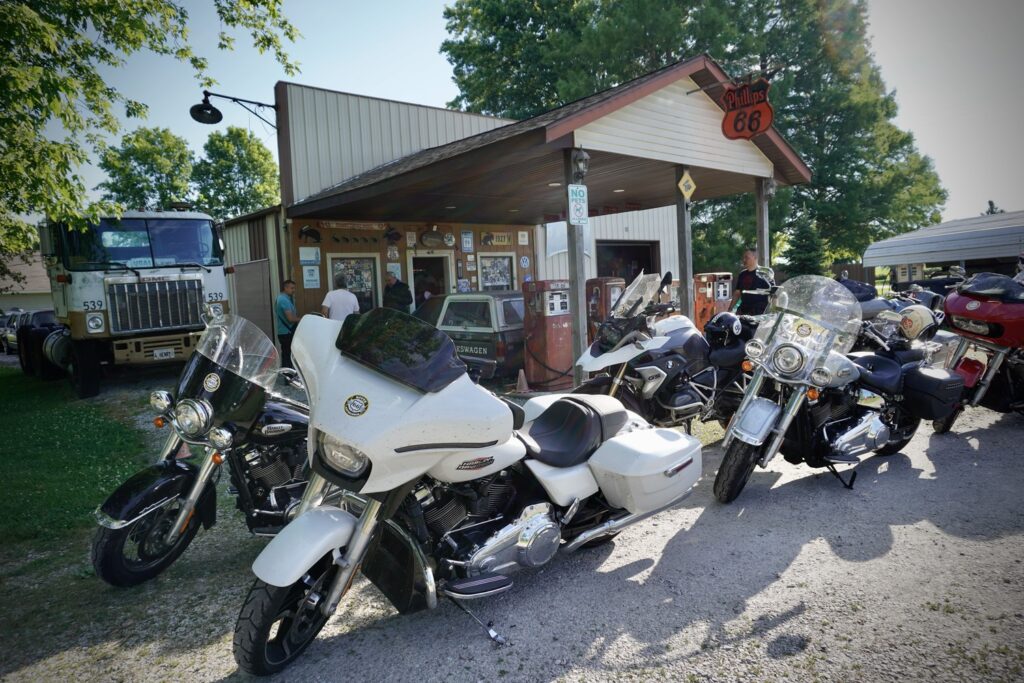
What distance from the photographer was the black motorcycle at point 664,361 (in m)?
5.18

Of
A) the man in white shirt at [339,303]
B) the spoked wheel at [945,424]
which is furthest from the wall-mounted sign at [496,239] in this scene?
the spoked wheel at [945,424]

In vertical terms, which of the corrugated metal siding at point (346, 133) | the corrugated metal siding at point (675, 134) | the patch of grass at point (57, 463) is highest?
the corrugated metal siding at point (346, 133)

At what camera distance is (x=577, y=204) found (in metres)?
7.47

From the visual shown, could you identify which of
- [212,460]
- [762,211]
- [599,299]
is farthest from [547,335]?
[212,460]

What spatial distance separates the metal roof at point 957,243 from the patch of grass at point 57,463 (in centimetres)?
2758

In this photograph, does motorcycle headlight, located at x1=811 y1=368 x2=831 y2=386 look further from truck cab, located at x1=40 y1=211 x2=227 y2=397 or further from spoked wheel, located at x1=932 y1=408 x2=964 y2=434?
truck cab, located at x1=40 y1=211 x2=227 y2=397

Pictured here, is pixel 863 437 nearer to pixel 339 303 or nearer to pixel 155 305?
pixel 339 303

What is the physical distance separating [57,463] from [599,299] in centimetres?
720

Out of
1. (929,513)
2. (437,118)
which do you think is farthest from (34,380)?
(929,513)

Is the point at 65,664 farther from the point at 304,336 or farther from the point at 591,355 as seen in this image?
the point at 591,355

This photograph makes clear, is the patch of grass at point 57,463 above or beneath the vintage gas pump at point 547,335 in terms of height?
beneath

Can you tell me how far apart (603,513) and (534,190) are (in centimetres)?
853

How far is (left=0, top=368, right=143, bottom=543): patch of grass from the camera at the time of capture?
4.59 metres

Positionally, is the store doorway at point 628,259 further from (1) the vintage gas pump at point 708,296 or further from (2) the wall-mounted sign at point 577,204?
(2) the wall-mounted sign at point 577,204
